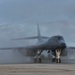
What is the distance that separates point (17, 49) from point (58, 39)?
16.4m

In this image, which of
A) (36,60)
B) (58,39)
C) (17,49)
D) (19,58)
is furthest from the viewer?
(19,58)

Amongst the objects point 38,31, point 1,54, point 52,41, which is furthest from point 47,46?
point 38,31

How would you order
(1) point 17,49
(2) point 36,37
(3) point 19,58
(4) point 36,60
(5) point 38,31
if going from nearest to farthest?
1. (4) point 36,60
2. (1) point 17,49
3. (3) point 19,58
4. (2) point 36,37
5. (5) point 38,31

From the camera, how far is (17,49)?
2803 inches

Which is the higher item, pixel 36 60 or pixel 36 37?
pixel 36 37

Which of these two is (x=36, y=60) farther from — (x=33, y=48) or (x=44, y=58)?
(x=44, y=58)

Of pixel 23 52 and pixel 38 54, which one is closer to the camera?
pixel 38 54

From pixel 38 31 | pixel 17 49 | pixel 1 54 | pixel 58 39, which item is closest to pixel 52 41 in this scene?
pixel 58 39
